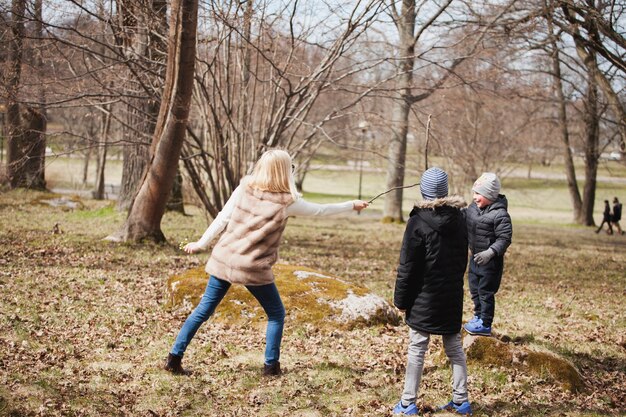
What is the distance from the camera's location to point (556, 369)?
18.9 feet

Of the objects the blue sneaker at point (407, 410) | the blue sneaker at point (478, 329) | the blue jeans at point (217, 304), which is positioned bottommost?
the blue sneaker at point (407, 410)

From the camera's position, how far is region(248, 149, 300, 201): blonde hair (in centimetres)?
512

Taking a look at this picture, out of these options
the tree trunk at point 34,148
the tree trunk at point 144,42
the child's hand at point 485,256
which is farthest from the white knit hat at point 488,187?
the tree trunk at point 34,148

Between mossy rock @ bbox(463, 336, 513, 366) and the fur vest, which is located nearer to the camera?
the fur vest

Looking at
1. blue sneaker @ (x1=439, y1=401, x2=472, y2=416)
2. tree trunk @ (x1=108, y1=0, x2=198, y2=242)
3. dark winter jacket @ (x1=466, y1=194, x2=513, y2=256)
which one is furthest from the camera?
tree trunk @ (x1=108, y1=0, x2=198, y2=242)

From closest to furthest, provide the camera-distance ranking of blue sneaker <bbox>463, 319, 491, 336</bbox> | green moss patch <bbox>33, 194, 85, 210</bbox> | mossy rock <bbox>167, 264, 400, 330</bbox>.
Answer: blue sneaker <bbox>463, 319, 491, 336</bbox> < mossy rock <bbox>167, 264, 400, 330</bbox> < green moss patch <bbox>33, 194, 85, 210</bbox>

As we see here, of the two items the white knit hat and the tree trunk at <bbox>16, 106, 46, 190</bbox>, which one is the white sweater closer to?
the white knit hat

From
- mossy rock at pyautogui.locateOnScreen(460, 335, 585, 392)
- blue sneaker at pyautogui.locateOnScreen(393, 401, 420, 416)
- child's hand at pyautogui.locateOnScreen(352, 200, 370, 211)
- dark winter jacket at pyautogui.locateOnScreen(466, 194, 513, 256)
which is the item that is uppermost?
child's hand at pyautogui.locateOnScreen(352, 200, 370, 211)

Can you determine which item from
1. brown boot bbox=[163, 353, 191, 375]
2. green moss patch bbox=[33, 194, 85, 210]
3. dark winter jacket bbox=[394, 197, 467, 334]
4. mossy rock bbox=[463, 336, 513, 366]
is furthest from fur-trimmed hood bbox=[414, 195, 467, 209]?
green moss patch bbox=[33, 194, 85, 210]

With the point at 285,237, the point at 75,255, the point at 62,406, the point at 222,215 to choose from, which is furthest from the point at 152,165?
the point at 62,406

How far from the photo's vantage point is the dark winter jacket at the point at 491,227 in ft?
19.9

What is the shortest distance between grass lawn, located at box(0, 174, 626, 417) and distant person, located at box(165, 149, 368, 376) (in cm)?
72

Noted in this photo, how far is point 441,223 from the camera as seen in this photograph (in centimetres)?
457

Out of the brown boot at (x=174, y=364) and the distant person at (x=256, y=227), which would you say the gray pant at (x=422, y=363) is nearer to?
the distant person at (x=256, y=227)
